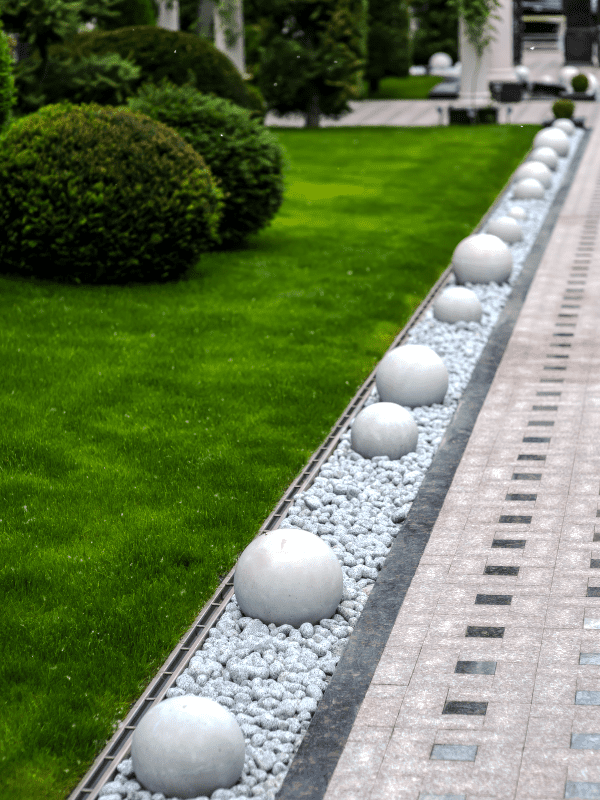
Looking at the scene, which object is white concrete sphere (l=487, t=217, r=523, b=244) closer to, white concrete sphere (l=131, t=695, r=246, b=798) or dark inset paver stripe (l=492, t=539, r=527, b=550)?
dark inset paver stripe (l=492, t=539, r=527, b=550)

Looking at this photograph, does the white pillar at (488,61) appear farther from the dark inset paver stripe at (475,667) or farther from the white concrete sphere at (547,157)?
the dark inset paver stripe at (475,667)

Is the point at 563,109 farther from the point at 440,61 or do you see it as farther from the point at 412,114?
the point at 440,61

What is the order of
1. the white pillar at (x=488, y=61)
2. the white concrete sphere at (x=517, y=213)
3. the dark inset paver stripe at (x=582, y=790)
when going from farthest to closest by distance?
the white pillar at (x=488, y=61), the white concrete sphere at (x=517, y=213), the dark inset paver stripe at (x=582, y=790)

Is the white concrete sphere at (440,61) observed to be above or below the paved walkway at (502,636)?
above

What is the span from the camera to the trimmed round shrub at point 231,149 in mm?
13508

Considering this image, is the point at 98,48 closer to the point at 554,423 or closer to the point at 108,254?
the point at 108,254

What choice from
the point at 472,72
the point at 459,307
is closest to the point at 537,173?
the point at 459,307

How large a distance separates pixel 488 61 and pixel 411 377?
26.1 meters

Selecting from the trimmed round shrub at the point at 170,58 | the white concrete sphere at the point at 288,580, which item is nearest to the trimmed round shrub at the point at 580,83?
the trimmed round shrub at the point at 170,58

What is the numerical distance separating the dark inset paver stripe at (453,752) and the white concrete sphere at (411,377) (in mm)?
4367

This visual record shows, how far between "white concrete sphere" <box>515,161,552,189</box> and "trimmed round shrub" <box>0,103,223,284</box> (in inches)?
345

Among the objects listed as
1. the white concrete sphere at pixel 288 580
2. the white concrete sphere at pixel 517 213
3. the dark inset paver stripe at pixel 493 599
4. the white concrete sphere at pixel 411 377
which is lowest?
the dark inset paver stripe at pixel 493 599

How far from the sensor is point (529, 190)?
17.9m

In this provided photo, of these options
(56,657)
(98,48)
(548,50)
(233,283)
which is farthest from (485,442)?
(548,50)
